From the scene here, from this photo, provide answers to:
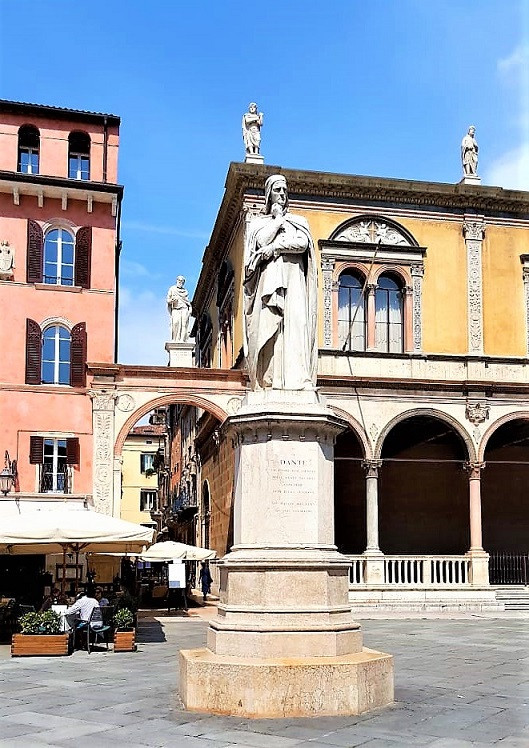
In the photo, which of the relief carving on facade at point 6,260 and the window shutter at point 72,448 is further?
the relief carving on facade at point 6,260

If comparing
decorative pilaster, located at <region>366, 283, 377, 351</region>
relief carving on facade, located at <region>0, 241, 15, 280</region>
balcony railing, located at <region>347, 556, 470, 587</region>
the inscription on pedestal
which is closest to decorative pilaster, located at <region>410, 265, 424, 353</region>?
decorative pilaster, located at <region>366, 283, 377, 351</region>

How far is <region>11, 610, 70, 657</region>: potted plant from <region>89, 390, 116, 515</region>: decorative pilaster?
34.9 ft

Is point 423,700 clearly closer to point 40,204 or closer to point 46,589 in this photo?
point 46,589

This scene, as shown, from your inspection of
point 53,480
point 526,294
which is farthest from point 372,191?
point 53,480

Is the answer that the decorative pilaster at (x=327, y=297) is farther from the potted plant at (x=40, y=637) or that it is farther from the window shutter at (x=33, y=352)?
the potted plant at (x=40, y=637)

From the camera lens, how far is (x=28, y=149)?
29.2m

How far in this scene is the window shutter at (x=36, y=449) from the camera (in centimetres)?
2666

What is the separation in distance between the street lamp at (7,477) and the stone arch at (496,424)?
1320 centimetres

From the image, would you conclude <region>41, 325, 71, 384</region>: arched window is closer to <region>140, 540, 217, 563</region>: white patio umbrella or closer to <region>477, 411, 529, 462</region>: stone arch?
<region>140, 540, 217, 563</region>: white patio umbrella

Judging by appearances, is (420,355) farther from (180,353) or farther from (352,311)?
(180,353)

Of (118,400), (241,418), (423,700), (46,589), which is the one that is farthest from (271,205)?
(118,400)

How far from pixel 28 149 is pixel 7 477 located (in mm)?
10698

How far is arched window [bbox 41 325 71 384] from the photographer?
27.1 metres

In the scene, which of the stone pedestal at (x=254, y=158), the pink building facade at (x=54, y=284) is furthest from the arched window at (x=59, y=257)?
the stone pedestal at (x=254, y=158)
